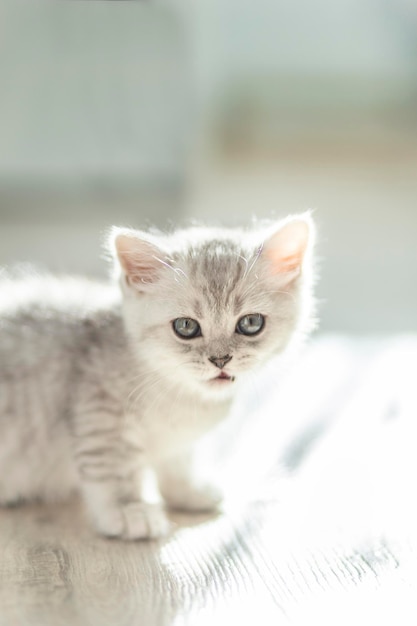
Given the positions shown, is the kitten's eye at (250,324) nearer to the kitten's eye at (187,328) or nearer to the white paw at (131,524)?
the kitten's eye at (187,328)

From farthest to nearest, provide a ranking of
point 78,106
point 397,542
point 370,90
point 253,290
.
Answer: point 370,90
point 78,106
point 253,290
point 397,542

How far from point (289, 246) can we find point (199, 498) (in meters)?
0.53

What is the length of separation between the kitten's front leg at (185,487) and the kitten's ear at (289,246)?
0.43 m

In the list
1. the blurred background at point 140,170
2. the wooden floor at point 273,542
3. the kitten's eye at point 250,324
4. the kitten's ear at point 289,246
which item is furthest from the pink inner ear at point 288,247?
the blurred background at point 140,170

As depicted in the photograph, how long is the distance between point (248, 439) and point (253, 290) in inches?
19.8

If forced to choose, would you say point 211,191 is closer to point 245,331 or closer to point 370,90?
point 370,90

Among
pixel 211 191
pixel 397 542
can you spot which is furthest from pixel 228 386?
pixel 211 191

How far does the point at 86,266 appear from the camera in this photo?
290 cm

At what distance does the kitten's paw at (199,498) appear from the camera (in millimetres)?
1533

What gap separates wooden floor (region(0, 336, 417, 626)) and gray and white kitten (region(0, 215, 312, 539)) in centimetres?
8

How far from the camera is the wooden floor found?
1093mm

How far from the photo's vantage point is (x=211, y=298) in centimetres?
136

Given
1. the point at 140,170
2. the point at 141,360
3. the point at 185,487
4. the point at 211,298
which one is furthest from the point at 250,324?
the point at 140,170

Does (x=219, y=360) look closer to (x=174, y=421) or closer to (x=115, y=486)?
(x=174, y=421)
